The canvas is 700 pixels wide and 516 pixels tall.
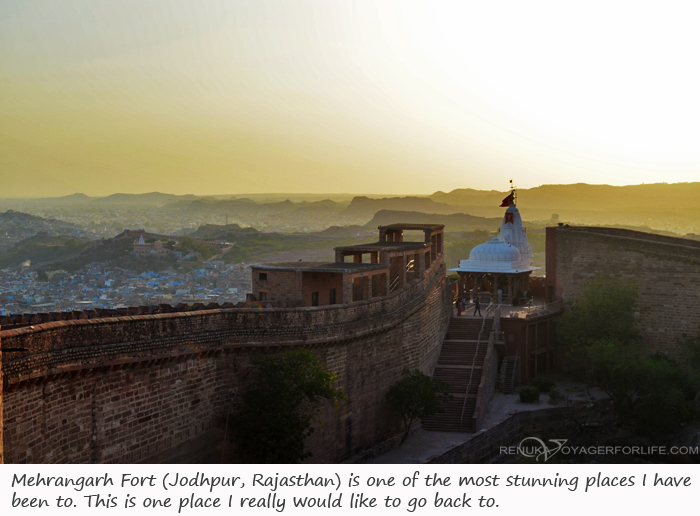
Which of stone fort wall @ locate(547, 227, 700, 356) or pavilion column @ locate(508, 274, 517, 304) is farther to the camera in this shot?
pavilion column @ locate(508, 274, 517, 304)

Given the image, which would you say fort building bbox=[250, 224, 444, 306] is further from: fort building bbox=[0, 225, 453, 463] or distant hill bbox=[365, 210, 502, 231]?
distant hill bbox=[365, 210, 502, 231]

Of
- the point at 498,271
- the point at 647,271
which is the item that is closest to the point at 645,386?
the point at 647,271

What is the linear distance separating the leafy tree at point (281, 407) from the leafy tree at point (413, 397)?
5303mm

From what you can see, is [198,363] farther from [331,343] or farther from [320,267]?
[320,267]

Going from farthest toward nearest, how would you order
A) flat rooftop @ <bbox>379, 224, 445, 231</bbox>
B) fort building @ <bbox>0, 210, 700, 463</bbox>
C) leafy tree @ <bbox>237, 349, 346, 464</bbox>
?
flat rooftop @ <bbox>379, 224, 445, 231</bbox>, leafy tree @ <bbox>237, 349, 346, 464</bbox>, fort building @ <bbox>0, 210, 700, 463</bbox>

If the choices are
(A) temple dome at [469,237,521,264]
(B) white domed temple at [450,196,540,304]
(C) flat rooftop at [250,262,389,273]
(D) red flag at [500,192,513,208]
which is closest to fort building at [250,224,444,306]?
(C) flat rooftop at [250,262,389,273]

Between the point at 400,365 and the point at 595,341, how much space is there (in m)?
10.5

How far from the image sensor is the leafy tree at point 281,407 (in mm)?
22016

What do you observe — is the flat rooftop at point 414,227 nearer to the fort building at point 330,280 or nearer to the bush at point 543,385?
the fort building at point 330,280

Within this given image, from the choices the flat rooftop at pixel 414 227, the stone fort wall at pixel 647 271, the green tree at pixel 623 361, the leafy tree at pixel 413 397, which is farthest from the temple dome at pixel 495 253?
the leafy tree at pixel 413 397

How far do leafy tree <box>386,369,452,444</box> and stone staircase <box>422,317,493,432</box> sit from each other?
133 cm

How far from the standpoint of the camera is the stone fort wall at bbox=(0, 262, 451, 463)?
1677 cm

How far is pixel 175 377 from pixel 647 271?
24.9 metres

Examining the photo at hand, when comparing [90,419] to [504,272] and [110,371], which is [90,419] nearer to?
[110,371]
